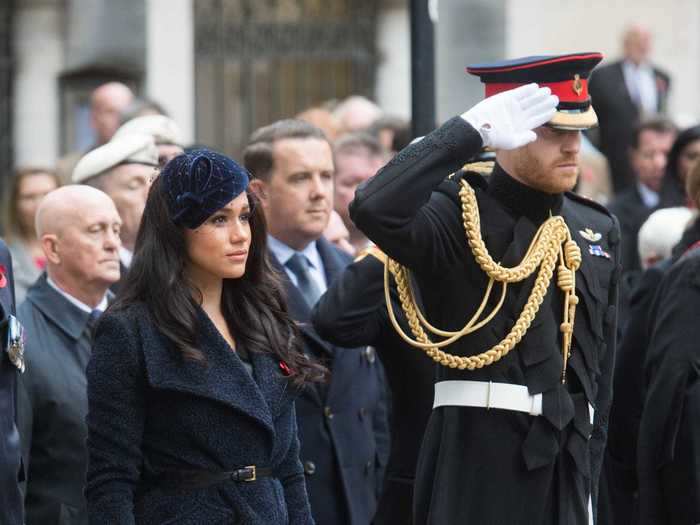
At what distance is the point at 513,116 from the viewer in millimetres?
5566

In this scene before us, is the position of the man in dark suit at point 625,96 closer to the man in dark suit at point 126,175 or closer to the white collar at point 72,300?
the man in dark suit at point 126,175

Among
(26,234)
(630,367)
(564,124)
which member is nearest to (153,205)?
(564,124)

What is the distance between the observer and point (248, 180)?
563 cm

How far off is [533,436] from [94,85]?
9.72 meters

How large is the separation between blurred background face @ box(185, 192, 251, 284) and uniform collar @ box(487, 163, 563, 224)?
2.51 feet

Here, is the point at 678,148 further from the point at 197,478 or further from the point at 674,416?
Result: the point at 197,478

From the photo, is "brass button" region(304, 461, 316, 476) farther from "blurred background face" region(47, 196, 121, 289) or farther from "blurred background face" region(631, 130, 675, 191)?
"blurred background face" region(631, 130, 675, 191)

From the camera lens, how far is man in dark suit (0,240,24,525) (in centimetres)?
547

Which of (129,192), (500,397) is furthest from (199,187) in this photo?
(129,192)

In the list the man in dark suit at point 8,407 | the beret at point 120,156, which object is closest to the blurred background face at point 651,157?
the beret at point 120,156

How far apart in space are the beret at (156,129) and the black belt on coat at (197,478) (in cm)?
313

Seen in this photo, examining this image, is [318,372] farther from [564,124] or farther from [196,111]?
[196,111]

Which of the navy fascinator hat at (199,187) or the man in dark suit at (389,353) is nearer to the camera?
the navy fascinator hat at (199,187)

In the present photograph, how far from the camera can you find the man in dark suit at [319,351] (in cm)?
688
